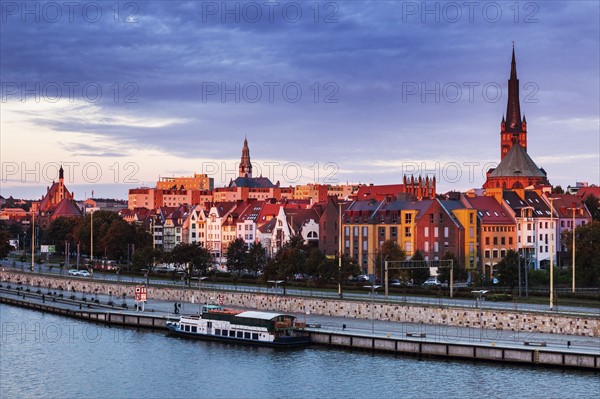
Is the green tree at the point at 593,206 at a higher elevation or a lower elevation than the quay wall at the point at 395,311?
higher

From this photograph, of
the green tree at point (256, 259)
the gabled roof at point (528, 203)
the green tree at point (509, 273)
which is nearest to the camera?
the green tree at point (509, 273)

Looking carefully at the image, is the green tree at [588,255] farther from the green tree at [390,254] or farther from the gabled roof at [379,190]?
the gabled roof at [379,190]

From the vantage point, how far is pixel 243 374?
67.2m

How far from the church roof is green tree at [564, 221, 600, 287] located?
59.5 m

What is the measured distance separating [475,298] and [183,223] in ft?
294

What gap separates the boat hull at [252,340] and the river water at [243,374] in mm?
952

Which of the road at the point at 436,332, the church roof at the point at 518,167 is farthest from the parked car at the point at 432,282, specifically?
the church roof at the point at 518,167

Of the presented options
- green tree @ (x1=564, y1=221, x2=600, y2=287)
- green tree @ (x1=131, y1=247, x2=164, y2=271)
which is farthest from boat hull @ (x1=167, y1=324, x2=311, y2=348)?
green tree @ (x1=131, y1=247, x2=164, y2=271)

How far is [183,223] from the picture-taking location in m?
173

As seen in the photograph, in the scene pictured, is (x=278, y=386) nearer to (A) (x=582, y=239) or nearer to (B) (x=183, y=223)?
(A) (x=582, y=239)

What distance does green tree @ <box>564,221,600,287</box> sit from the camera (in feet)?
330

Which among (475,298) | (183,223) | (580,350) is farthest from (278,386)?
(183,223)

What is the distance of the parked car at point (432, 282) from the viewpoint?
105250 millimetres

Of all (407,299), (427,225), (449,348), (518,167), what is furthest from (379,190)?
(449,348)
